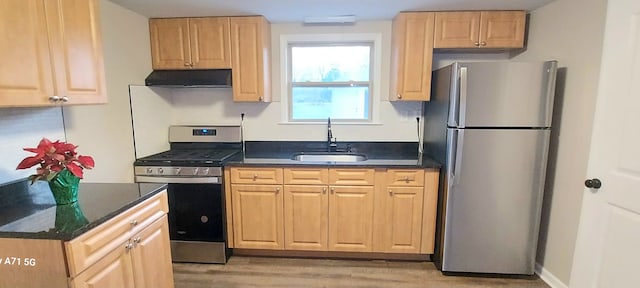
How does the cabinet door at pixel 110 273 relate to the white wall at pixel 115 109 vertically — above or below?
below

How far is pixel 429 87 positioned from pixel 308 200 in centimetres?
142

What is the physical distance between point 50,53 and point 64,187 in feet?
2.11

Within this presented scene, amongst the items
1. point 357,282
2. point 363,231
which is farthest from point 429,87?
point 357,282

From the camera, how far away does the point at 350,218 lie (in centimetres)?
255

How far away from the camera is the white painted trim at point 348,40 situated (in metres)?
2.88

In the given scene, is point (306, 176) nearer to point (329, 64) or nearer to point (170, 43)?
point (329, 64)

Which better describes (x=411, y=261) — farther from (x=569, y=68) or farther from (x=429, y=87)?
(x=569, y=68)

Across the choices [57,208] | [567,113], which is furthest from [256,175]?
[567,113]

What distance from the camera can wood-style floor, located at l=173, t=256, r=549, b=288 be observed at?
A: 2.33m

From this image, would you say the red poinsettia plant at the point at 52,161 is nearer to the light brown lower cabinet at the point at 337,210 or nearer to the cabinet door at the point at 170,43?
the light brown lower cabinet at the point at 337,210

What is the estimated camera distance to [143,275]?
1.61 meters

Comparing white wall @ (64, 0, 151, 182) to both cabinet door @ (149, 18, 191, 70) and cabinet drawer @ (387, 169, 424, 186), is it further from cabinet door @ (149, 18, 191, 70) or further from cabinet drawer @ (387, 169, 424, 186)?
cabinet drawer @ (387, 169, 424, 186)

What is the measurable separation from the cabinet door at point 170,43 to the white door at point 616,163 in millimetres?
2952

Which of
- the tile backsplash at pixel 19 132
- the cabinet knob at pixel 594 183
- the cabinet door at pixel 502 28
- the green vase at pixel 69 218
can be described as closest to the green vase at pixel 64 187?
the green vase at pixel 69 218
